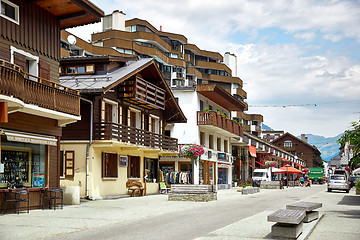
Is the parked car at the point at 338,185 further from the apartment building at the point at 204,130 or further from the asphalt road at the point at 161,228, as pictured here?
the asphalt road at the point at 161,228

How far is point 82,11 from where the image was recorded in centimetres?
2198

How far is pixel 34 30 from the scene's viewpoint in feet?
66.6

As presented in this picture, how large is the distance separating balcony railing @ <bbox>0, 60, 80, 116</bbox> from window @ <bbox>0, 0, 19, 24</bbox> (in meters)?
1.82

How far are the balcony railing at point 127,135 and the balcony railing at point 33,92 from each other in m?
4.80

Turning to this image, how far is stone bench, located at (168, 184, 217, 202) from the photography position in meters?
25.7

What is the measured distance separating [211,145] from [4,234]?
1482 inches

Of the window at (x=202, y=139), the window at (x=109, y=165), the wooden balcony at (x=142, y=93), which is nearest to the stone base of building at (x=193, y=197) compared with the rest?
the window at (x=109, y=165)

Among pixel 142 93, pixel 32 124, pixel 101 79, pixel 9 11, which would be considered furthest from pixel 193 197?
pixel 9 11

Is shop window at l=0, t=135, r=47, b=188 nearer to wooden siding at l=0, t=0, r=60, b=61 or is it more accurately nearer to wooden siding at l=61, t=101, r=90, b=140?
wooden siding at l=0, t=0, r=60, b=61

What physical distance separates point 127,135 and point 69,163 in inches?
139

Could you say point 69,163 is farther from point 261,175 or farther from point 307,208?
point 261,175

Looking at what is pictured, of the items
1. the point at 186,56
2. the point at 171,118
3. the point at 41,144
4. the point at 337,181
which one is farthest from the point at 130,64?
the point at 186,56

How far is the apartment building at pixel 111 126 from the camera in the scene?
2667 cm

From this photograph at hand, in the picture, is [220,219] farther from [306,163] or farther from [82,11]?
[306,163]
